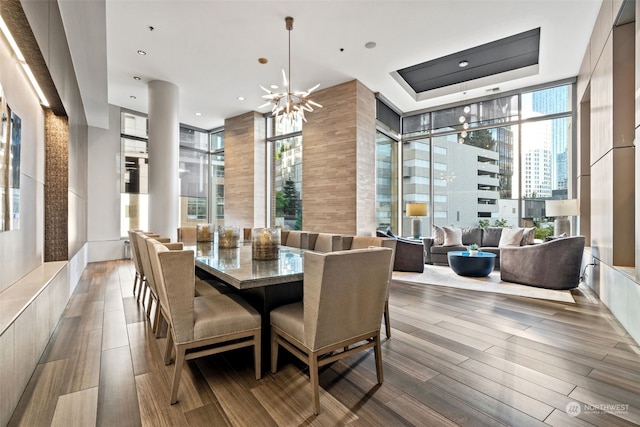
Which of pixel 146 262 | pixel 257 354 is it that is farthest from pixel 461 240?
pixel 146 262

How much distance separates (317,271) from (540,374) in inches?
69.9

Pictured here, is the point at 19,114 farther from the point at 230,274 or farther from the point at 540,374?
the point at 540,374

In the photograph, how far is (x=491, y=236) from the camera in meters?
6.48

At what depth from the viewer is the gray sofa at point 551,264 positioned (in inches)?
168

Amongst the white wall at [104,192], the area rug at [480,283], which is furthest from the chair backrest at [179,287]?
the white wall at [104,192]

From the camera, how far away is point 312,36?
14.7ft

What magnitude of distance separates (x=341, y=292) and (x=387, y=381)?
0.78m

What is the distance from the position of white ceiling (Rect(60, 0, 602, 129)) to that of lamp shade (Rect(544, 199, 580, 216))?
2.36m

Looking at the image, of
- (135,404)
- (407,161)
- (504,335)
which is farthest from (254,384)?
(407,161)

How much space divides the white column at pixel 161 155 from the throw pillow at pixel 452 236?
5.61m

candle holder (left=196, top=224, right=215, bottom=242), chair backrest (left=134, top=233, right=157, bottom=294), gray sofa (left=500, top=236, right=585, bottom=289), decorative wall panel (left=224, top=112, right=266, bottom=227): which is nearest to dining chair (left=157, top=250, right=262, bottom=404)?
chair backrest (left=134, top=233, right=157, bottom=294)

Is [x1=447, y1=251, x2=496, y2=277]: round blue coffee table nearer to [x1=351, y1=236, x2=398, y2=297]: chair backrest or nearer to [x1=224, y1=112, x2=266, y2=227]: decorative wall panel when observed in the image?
[x1=351, y1=236, x2=398, y2=297]: chair backrest

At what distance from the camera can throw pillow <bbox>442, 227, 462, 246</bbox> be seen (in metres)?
6.47

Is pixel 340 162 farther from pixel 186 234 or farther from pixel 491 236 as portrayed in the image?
pixel 491 236
